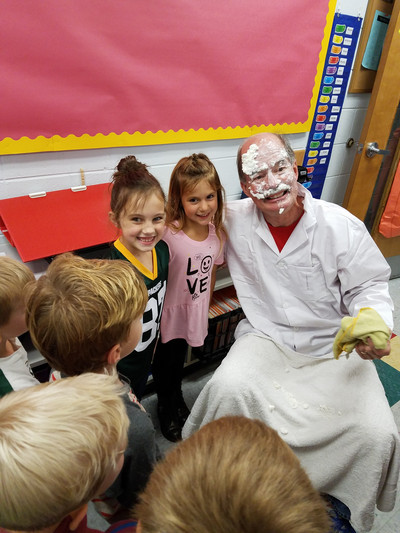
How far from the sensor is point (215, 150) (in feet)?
6.32

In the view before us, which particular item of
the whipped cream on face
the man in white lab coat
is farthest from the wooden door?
the whipped cream on face

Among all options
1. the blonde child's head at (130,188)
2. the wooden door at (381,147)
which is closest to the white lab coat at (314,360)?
the blonde child's head at (130,188)

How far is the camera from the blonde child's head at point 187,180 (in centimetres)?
127

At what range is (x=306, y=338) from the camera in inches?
55.6

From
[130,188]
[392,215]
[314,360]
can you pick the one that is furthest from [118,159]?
[392,215]

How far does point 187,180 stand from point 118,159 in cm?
52

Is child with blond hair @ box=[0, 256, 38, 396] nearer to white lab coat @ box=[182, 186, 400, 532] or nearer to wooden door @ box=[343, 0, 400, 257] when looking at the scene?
white lab coat @ box=[182, 186, 400, 532]

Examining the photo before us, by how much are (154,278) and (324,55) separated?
1.85 metres

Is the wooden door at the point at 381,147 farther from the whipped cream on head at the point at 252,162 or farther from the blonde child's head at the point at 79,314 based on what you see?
the blonde child's head at the point at 79,314

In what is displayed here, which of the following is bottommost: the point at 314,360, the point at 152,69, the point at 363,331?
the point at 314,360

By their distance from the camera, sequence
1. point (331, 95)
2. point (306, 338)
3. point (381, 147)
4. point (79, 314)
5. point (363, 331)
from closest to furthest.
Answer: point (79, 314) → point (363, 331) → point (306, 338) → point (331, 95) → point (381, 147)

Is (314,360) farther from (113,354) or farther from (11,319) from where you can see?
(11,319)

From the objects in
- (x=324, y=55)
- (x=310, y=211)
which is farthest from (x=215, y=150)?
(x=324, y=55)

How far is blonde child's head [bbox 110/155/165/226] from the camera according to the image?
114 cm
